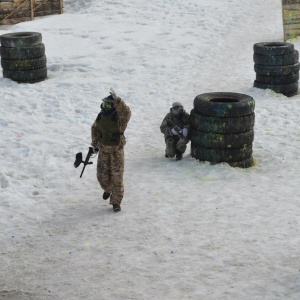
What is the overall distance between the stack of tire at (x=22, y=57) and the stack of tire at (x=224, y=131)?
20.7ft

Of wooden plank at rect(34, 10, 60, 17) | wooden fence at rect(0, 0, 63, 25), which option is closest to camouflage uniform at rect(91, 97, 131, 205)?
wooden fence at rect(0, 0, 63, 25)

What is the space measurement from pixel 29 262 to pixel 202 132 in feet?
13.5

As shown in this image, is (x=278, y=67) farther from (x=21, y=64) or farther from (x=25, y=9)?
(x=25, y=9)

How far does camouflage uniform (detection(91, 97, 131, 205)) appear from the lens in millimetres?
9047

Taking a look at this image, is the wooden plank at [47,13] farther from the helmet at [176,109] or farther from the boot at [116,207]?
the boot at [116,207]

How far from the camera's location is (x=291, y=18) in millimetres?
19969

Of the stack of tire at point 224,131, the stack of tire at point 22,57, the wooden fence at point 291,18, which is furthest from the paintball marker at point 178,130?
the wooden fence at point 291,18

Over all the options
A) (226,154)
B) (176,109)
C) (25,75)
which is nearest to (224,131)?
(226,154)

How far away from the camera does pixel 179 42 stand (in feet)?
66.5

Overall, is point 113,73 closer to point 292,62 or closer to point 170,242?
point 292,62

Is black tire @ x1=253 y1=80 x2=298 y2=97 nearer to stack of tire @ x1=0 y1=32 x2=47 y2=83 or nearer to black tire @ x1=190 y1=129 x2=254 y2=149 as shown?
black tire @ x1=190 y1=129 x2=254 y2=149

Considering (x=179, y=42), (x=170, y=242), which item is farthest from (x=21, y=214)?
(x=179, y=42)

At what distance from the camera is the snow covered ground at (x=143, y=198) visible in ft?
23.6

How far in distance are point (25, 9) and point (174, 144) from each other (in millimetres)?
14135
